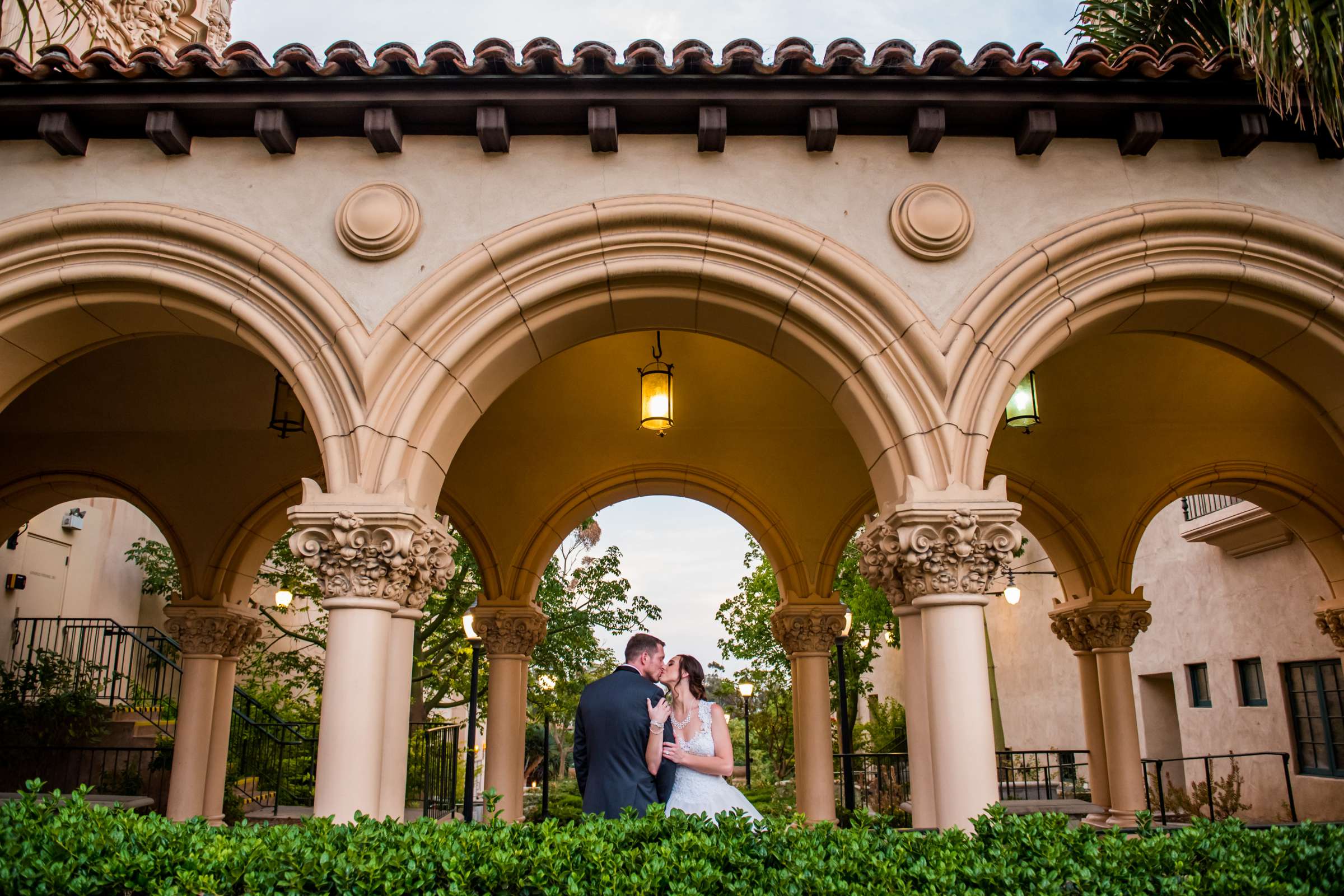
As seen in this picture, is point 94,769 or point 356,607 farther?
point 94,769

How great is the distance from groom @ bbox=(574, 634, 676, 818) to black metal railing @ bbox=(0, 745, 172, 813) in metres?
8.94

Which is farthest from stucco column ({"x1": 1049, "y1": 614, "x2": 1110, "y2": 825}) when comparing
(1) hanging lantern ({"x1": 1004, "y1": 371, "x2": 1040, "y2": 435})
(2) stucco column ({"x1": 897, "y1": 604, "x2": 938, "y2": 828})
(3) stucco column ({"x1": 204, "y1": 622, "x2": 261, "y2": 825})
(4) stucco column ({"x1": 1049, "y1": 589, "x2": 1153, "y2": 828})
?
(3) stucco column ({"x1": 204, "y1": 622, "x2": 261, "y2": 825})

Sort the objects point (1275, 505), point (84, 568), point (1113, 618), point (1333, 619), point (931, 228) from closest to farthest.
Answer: point (931, 228) → point (1333, 619) → point (1275, 505) → point (1113, 618) → point (84, 568)

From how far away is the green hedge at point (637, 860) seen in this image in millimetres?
3602

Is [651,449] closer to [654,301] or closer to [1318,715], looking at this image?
[654,301]

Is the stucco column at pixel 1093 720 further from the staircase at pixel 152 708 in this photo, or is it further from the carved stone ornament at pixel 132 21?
the carved stone ornament at pixel 132 21

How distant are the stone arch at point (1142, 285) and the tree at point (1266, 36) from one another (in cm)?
67

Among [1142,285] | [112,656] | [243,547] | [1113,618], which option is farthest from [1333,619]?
[112,656]

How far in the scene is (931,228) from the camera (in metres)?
5.57

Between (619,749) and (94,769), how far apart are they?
10.7 meters

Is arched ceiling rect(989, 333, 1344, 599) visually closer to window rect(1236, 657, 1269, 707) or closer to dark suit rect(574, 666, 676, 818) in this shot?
window rect(1236, 657, 1269, 707)

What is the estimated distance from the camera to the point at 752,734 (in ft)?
80.2

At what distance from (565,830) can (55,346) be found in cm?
479

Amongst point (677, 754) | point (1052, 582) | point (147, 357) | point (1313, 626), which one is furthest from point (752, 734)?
point (677, 754)
